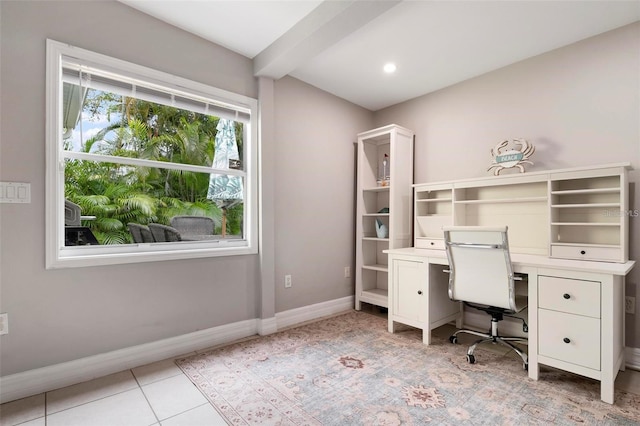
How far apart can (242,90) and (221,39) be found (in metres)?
0.41

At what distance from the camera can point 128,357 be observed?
2.09 m

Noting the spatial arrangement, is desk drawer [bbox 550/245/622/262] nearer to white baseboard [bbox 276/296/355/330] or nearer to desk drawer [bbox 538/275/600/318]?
desk drawer [bbox 538/275/600/318]

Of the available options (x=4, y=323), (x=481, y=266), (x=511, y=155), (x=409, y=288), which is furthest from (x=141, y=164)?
(x=511, y=155)

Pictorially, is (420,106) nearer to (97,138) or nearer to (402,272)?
(402,272)

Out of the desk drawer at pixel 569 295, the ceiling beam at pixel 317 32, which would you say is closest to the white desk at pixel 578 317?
the desk drawer at pixel 569 295

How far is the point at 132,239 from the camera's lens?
2232 millimetres

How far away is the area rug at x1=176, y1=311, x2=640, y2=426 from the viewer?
161 cm

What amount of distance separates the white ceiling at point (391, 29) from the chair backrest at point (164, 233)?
1542 mm

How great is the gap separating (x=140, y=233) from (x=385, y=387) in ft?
6.55

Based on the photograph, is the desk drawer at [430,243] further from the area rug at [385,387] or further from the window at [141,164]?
the window at [141,164]

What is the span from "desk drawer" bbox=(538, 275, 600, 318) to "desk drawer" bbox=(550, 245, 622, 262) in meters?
0.46

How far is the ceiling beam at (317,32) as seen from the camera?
1916 millimetres

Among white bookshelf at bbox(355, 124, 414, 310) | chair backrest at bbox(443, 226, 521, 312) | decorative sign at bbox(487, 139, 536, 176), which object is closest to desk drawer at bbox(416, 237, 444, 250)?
white bookshelf at bbox(355, 124, 414, 310)

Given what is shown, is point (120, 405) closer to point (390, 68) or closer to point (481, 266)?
point (481, 266)
